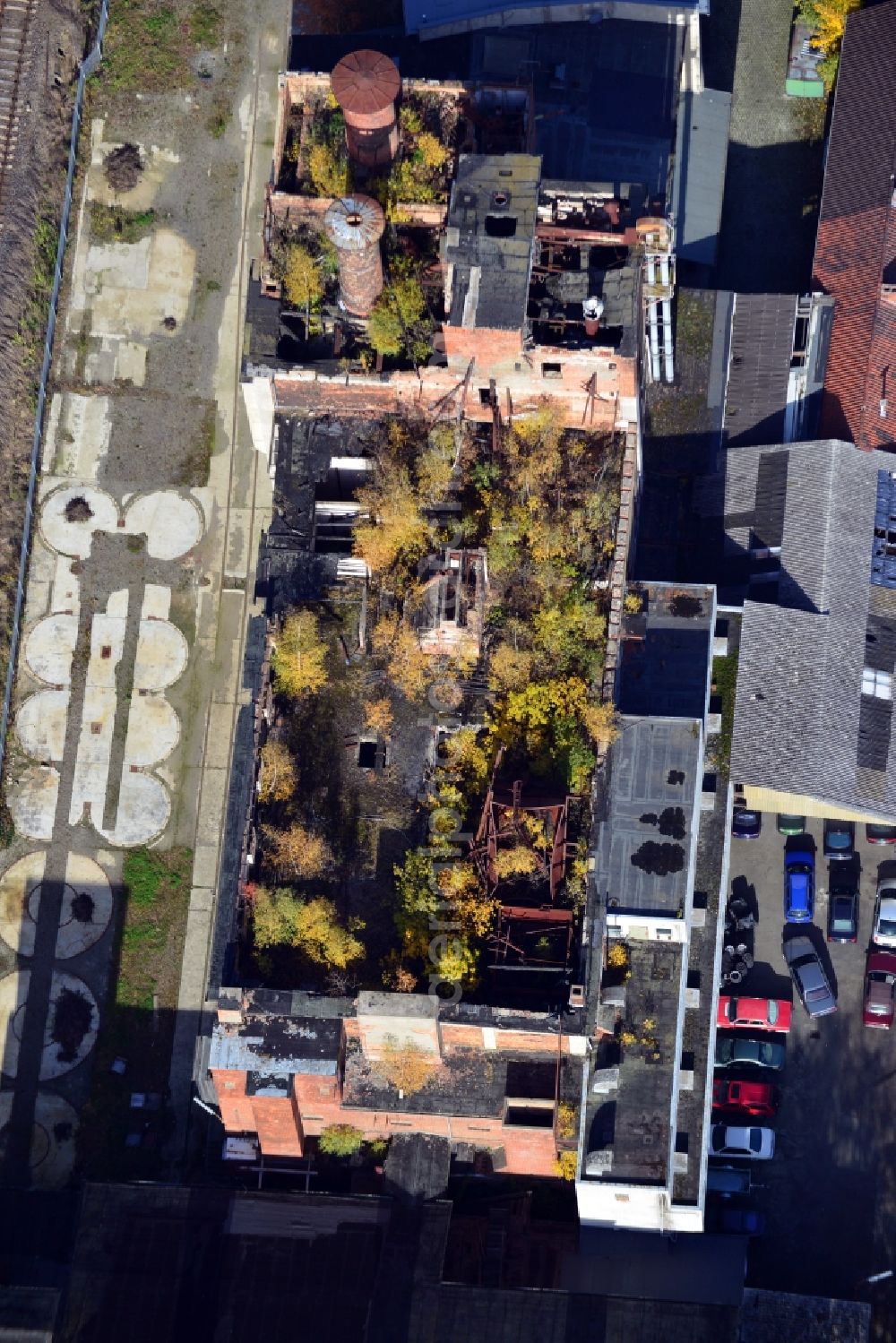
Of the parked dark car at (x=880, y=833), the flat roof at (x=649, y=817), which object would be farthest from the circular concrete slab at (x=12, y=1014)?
the parked dark car at (x=880, y=833)

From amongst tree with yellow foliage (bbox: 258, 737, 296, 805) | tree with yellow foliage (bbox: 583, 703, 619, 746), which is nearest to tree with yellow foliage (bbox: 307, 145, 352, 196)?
tree with yellow foliage (bbox: 258, 737, 296, 805)

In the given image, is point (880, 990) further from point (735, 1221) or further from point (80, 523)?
point (80, 523)

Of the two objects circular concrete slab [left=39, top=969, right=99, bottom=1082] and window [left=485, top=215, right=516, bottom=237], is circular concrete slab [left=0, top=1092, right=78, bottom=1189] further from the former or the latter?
window [left=485, top=215, right=516, bottom=237]

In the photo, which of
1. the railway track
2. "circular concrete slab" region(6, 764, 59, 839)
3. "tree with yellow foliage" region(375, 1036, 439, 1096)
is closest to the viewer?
"tree with yellow foliage" region(375, 1036, 439, 1096)

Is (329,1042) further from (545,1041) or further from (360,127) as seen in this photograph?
(360,127)

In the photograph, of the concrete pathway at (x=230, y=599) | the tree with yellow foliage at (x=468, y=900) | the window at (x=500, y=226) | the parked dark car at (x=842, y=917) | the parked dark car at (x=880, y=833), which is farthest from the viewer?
the concrete pathway at (x=230, y=599)

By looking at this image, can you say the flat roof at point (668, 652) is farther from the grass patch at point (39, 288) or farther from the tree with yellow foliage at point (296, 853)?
the grass patch at point (39, 288)
